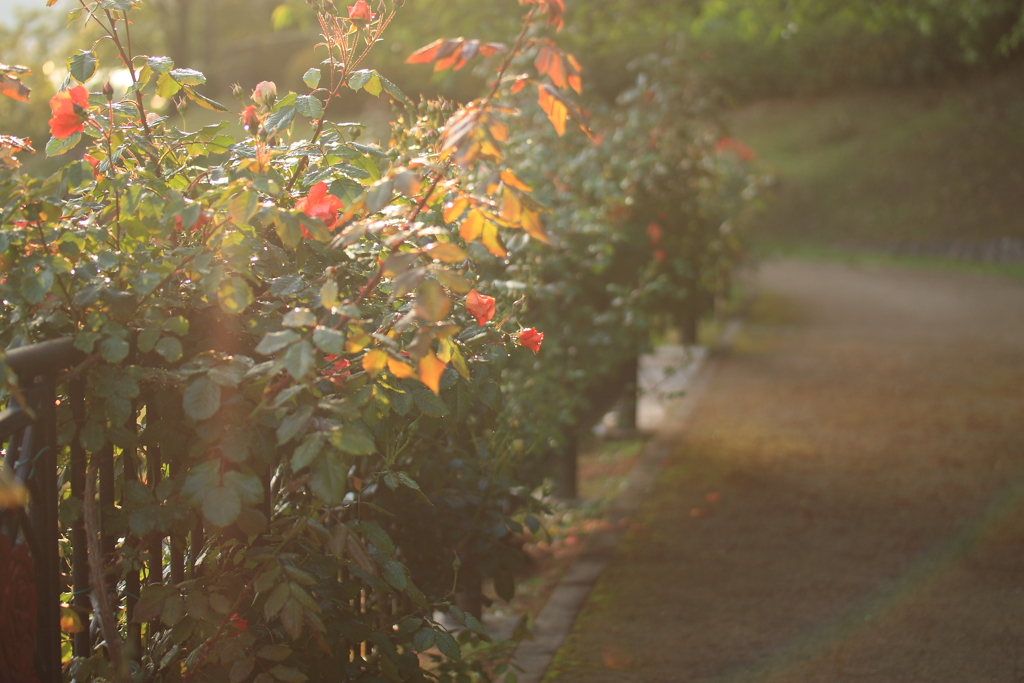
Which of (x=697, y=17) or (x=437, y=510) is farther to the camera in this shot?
(x=697, y=17)

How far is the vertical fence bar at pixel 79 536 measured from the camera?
184 centimetres

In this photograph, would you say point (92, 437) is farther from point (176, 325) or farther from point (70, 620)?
point (70, 620)

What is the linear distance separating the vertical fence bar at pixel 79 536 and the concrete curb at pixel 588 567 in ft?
4.10

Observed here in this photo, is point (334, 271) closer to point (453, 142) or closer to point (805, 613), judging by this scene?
point (453, 142)

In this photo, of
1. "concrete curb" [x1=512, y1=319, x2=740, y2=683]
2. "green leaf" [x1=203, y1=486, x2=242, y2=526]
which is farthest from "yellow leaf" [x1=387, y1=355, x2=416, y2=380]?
"concrete curb" [x1=512, y1=319, x2=740, y2=683]

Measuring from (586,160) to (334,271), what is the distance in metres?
3.07

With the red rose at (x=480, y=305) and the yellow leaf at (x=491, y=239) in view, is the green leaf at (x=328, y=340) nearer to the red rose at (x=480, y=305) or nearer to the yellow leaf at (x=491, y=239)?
the yellow leaf at (x=491, y=239)

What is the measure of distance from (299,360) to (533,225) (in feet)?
1.56

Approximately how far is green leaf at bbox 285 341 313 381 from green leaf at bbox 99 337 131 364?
33 centimetres

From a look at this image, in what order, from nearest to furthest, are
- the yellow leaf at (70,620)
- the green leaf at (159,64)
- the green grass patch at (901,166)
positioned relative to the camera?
the yellow leaf at (70,620) → the green leaf at (159,64) → the green grass patch at (901,166)

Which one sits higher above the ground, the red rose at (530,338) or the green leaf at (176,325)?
the green leaf at (176,325)

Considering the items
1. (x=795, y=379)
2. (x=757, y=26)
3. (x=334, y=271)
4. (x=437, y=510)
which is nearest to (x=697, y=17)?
(x=757, y=26)

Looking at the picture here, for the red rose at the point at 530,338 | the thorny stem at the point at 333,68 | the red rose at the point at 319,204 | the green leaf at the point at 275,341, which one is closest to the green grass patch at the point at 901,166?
the red rose at the point at 530,338

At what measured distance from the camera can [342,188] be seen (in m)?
2.03
